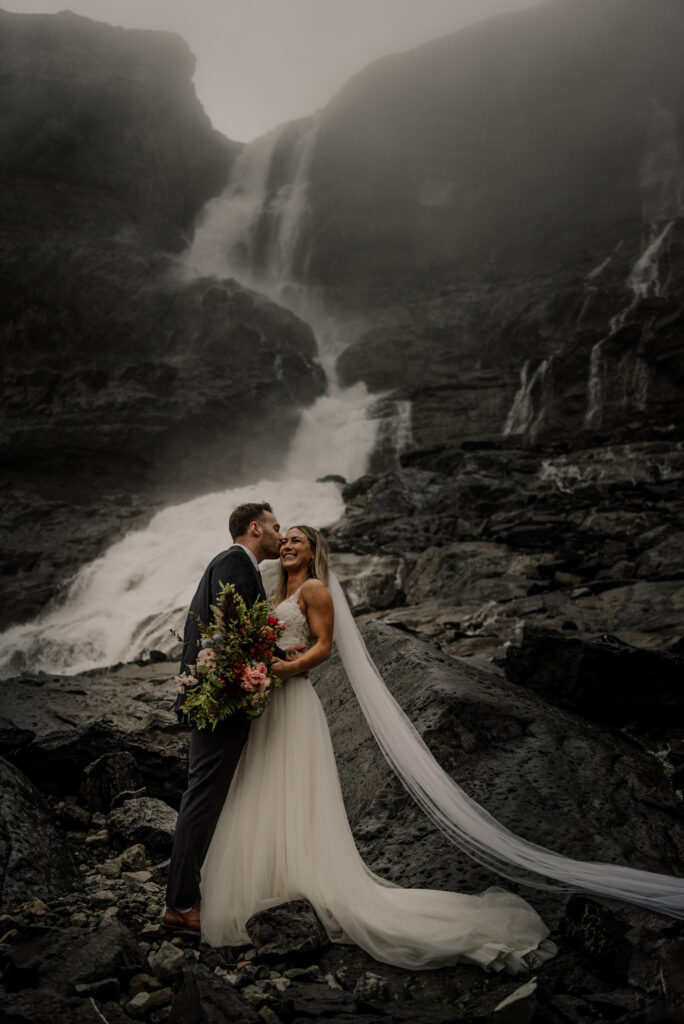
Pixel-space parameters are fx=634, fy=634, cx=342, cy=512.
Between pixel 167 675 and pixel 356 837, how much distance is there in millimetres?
8914

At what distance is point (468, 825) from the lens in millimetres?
3584

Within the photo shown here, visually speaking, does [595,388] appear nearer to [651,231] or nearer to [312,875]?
[651,231]

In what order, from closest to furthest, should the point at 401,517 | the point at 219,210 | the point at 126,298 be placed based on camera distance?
the point at 401,517 → the point at 126,298 → the point at 219,210

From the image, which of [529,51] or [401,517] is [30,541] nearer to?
[401,517]

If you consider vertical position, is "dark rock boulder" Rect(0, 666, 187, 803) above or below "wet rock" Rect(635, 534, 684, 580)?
below

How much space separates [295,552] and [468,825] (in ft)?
6.23

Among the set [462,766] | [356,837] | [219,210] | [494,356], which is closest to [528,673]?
[462,766]

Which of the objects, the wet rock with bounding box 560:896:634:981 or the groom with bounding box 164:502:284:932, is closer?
the wet rock with bounding box 560:896:634:981

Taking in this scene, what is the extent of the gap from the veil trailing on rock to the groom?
0.70 m

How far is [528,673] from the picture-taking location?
644 centimetres

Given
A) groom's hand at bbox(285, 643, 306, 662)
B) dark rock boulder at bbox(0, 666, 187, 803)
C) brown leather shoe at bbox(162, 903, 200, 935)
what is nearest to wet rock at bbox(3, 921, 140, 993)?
brown leather shoe at bbox(162, 903, 200, 935)

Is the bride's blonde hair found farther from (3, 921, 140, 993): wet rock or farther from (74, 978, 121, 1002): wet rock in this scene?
(74, 978, 121, 1002): wet rock

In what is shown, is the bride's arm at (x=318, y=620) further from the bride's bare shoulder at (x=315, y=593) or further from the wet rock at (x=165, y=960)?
the wet rock at (x=165, y=960)

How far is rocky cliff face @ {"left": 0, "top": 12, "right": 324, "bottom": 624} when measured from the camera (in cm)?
3155
